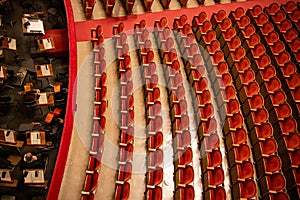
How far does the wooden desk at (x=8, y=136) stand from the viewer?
120 centimetres

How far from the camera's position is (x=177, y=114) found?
1190mm

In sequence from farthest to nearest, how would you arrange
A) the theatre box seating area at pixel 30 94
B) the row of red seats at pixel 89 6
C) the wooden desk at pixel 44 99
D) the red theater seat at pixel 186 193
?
the row of red seats at pixel 89 6, the wooden desk at pixel 44 99, the theatre box seating area at pixel 30 94, the red theater seat at pixel 186 193

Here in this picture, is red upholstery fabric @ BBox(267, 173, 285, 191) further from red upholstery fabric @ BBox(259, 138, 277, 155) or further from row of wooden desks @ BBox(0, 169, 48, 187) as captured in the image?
row of wooden desks @ BBox(0, 169, 48, 187)

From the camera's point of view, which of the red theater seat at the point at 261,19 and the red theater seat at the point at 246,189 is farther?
the red theater seat at the point at 261,19

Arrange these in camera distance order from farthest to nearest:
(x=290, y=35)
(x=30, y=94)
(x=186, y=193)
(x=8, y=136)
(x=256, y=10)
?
(x=256, y=10), (x=290, y=35), (x=30, y=94), (x=8, y=136), (x=186, y=193)

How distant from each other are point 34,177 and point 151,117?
0.46 meters

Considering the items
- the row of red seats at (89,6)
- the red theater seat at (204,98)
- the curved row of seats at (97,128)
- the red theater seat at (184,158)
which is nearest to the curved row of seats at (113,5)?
the row of red seats at (89,6)

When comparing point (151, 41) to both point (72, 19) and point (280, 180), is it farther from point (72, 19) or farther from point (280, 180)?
point (280, 180)

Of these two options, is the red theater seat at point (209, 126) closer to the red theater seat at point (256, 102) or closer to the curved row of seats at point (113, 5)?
the red theater seat at point (256, 102)

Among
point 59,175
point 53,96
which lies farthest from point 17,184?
point 53,96

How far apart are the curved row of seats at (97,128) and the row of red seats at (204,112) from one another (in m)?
0.35

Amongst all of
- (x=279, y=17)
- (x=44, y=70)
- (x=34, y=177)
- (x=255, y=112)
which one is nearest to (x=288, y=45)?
(x=279, y=17)

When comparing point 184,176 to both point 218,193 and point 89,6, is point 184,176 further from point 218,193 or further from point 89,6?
point 89,6

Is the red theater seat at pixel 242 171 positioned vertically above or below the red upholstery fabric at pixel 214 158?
below
